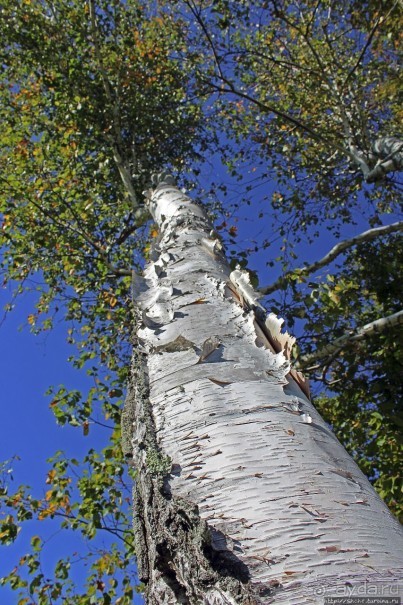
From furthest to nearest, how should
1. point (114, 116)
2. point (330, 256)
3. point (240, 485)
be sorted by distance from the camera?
point (114, 116), point (330, 256), point (240, 485)

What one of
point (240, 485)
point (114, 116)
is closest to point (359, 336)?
point (240, 485)

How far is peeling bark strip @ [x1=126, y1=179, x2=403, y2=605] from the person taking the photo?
0.75 metres

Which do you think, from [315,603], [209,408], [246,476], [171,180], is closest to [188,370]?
[209,408]

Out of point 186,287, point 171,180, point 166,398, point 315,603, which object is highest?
point 171,180

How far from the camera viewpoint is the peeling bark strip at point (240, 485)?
2.47ft

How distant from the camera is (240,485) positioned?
0.91 metres

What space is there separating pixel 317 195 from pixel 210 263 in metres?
5.69

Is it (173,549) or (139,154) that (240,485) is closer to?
(173,549)

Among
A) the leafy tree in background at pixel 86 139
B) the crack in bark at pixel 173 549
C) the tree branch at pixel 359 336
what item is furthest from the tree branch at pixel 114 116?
the crack in bark at pixel 173 549

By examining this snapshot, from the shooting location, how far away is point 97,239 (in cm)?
648

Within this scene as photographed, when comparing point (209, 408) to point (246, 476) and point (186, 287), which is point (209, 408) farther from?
point (186, 287)

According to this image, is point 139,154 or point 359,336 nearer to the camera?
point 359,336

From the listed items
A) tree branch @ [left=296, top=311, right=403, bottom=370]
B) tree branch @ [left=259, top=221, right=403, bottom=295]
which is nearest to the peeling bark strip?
tree branch @ [left=296, top=311, right=403, bottom=370]

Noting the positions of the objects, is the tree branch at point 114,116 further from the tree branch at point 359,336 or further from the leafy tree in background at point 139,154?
the tree branch at point 359,336
